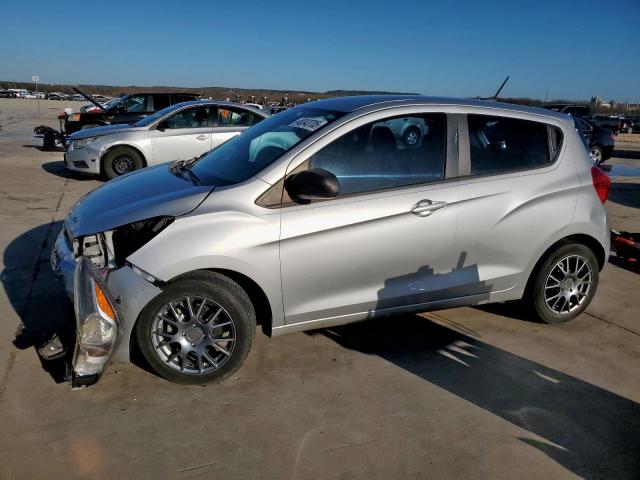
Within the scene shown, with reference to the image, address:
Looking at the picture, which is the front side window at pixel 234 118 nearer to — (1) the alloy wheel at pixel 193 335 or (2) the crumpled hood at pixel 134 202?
(2) the crumpled hood at pixel 134 202

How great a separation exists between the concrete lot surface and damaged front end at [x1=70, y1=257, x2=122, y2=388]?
24 cm

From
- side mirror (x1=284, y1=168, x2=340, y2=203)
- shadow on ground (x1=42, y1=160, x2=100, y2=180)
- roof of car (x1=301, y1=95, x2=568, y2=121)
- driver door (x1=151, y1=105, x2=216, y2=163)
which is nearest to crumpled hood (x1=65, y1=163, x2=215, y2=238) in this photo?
side mirror (x1=284, y1=168, x2=340, y2=203)

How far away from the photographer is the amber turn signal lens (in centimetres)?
307

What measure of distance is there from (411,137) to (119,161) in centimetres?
753

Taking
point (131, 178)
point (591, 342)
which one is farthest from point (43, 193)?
point (591, 342)

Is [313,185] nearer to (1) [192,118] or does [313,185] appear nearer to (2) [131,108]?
(1) [192,118]

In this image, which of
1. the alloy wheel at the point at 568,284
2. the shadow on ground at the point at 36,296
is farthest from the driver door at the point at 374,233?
the shadow on ground at the point at 36,296

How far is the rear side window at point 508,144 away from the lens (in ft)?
13.2

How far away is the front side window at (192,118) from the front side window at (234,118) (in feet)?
0.63

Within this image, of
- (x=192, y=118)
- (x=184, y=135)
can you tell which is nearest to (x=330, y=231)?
(x=184, y=135)

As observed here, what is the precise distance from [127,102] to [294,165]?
12518 mm

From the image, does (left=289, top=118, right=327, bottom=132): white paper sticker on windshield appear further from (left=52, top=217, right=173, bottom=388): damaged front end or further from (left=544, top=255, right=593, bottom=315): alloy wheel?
(left=544, top=255, right=593, bottom=315): alloy wheel

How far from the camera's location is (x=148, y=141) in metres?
9.91

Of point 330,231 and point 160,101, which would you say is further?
point 160,101
